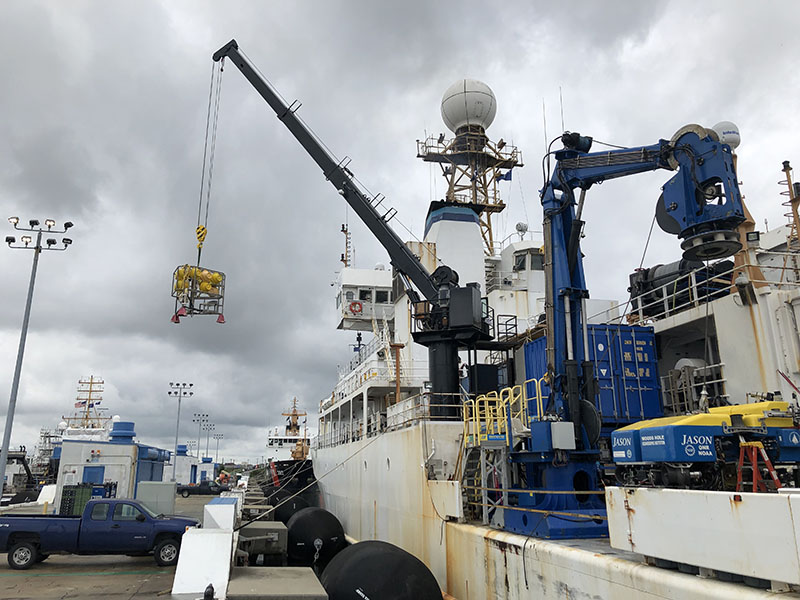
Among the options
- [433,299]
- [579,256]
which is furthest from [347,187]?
[579,256]

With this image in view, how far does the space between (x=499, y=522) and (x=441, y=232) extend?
1704 centimetres

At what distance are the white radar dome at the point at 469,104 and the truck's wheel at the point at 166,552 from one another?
2661 cm

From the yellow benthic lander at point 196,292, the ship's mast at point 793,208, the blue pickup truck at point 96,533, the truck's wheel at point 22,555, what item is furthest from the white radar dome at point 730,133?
the truck's wheel at point 22,555

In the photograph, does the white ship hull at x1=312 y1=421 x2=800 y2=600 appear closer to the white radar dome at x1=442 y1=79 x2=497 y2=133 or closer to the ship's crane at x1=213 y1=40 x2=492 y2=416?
the ship's crane at x1=213 y1=40 x2=492 y2=416

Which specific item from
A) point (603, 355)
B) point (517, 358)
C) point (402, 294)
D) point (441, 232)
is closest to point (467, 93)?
point (441, 232)

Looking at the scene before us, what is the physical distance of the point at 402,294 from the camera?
93.5 feet

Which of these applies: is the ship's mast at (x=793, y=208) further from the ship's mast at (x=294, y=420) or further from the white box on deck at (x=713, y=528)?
the ship's mast at (x=294, y=420)

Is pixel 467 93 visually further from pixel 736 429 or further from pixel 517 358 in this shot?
pixel 736 429

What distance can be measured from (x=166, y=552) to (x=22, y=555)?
11.4 feet

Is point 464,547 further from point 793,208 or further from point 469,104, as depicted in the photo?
point 469,104

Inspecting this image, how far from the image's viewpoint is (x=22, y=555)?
15000 millimetres

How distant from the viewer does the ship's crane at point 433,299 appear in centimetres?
1769

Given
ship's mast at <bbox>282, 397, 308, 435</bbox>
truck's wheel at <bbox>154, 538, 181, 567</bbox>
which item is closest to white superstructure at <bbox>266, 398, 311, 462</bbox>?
ship's mast at <bbox>282, 397, 308, 435</bbox>

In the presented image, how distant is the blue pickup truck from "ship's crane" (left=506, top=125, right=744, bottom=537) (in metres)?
9.59
